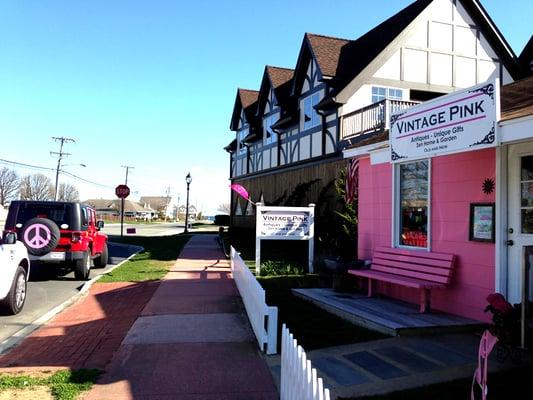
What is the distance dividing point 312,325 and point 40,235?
6942 mm

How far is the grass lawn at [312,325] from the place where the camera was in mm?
6320

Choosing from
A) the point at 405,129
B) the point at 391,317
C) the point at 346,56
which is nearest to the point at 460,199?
the point at 405,129

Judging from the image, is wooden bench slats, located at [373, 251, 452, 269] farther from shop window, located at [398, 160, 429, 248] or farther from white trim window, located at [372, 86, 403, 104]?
white trim window, located at [372, 86, 403, 104]

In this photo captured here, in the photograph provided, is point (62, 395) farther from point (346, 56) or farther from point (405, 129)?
point (346, 56)

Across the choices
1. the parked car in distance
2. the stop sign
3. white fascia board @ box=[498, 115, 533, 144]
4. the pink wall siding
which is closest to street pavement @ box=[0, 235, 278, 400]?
the parked car in distance

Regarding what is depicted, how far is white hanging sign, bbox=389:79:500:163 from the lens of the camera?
19.2 feet

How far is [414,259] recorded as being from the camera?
7.91 meters

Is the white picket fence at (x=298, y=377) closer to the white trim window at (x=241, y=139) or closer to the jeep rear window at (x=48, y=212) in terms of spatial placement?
the jeep rear window at (x=48, y=212)

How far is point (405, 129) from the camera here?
742 cm

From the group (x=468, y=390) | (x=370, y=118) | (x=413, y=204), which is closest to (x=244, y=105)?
(x=370, y=118)

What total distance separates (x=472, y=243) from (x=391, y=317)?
59.7 inches

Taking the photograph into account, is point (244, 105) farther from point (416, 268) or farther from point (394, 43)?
point (416, 268)

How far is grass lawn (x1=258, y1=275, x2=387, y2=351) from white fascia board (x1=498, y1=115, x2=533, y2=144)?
9.23ft

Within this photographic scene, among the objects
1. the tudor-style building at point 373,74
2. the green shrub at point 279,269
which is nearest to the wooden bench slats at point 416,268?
the green shrub at point 279,269
